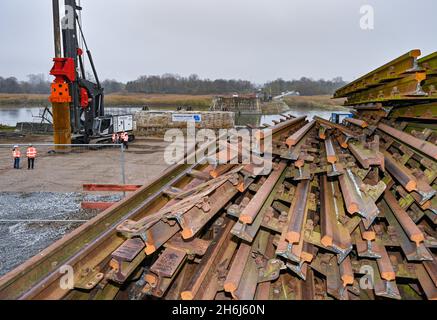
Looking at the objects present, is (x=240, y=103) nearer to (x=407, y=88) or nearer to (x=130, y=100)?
(x=130, y=100)

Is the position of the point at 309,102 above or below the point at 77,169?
above

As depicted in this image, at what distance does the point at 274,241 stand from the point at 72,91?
16005 mm

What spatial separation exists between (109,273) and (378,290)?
106 inches

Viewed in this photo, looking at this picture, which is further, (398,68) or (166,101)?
(166,101)

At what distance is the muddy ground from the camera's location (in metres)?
6.37

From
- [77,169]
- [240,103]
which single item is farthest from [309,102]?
[77,169]

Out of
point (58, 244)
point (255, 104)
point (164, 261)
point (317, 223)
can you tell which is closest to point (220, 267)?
point (164, 261)

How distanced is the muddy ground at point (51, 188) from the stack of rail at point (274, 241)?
2.80 meters

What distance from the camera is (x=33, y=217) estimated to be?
763 cm

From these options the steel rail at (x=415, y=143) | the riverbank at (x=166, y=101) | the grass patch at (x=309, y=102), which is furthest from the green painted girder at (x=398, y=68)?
the grass patch at (x=309, y=102)

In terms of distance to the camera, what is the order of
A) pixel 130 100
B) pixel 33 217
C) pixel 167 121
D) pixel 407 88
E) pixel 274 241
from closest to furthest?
pixel 274 241
pixel 407 88
pixel 33 217
pixel 167 121
pixel 130 100

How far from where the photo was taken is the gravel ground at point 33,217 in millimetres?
5852

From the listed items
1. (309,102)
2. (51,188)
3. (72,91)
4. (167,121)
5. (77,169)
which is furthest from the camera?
(309,102)

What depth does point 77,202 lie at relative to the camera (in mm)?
8664
